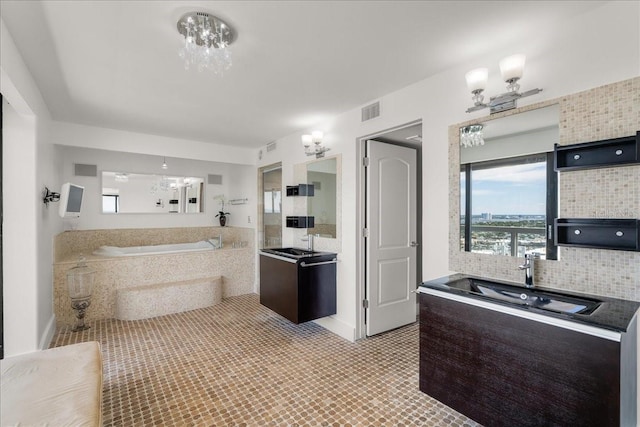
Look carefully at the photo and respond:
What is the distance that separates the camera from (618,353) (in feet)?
4.09

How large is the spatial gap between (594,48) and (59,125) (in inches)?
Answer: 206

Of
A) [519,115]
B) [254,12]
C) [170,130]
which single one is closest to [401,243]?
[519,115]

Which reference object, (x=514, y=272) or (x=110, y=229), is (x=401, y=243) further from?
(x=110, y=229)

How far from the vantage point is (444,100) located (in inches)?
94.9

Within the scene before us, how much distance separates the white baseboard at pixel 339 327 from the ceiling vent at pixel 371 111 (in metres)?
2.26

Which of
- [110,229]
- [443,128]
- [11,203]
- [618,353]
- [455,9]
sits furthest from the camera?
[110,229]

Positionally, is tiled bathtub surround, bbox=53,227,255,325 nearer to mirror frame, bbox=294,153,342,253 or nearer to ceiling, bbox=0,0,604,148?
mirror frame, bbox=294,153,342,253

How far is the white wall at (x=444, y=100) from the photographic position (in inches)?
64.2

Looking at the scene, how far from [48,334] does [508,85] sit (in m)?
4.76

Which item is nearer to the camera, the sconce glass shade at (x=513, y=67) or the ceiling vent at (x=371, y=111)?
the sconce glass shade at (x=513, y=67)

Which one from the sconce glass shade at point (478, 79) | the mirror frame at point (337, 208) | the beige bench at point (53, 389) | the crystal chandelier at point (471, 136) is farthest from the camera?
the mirror frame at point (337, 208)

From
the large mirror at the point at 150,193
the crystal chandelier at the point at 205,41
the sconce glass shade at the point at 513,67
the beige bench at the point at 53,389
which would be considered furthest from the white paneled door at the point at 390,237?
the large mirror at the point at 150,193

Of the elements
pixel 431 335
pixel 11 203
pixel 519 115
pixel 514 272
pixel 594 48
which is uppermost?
pixel 594 48

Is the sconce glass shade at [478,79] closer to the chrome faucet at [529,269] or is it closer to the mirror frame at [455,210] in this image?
the mirror frame at [455,210]
